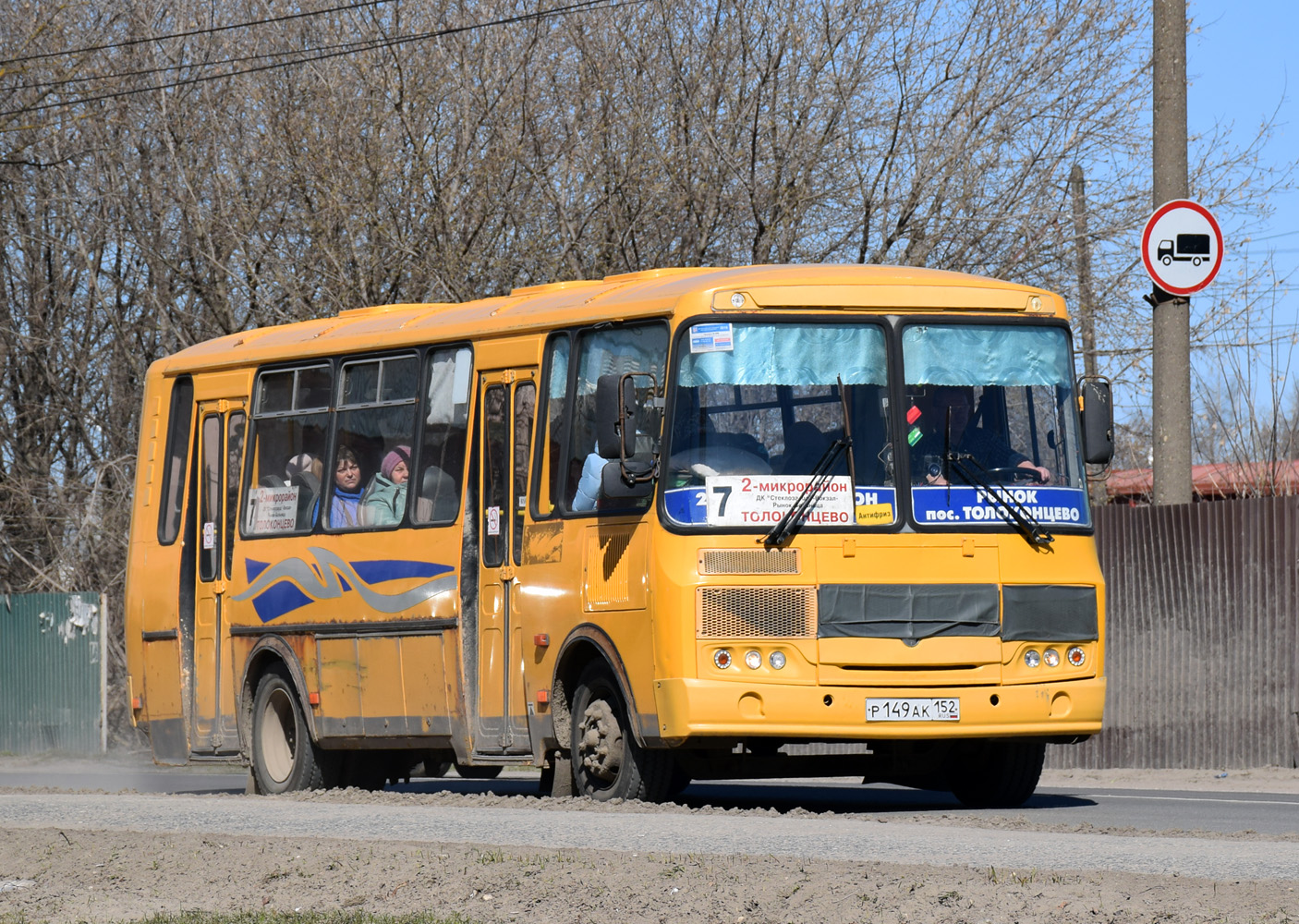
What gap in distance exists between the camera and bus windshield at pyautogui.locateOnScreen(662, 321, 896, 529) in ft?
38.0

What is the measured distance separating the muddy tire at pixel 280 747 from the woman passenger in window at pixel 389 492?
157cm

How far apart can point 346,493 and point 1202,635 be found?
7.07 metres

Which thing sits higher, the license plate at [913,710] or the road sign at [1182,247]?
the road sign at [1182,247]

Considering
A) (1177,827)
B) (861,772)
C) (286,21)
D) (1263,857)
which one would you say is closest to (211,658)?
(861,772)

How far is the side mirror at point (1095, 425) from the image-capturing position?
1224 cm

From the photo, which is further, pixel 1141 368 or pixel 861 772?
pixel 1141 368

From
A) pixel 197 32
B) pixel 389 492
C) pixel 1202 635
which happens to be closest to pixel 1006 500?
pixel 389 492

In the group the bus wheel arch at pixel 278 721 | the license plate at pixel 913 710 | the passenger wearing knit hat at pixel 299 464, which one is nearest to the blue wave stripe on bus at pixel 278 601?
the bus wheel arch at pixel 278 721

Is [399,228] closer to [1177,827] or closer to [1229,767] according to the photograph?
[1229,767]

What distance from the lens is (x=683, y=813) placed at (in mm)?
10828

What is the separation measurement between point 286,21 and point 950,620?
15748 millimetres

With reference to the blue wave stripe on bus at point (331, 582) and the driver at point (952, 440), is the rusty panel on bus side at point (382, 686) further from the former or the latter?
the driver at point (952, 440)

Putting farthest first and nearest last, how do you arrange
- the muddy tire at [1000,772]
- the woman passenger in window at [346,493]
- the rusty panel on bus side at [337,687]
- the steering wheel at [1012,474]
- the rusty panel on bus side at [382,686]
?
the woman passenger in window at [346,493]
the rusty panel on bus side at [337,687]
the rusty panel on bus side at [382,686]
the muddy tire at [1000,772]
the steering wheel at [1012,474]

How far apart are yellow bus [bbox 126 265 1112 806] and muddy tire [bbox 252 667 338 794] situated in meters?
0.80
